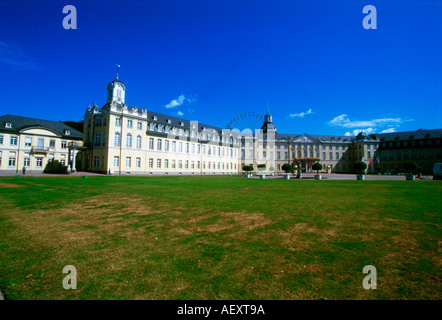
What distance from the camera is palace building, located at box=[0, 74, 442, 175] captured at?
42031mm

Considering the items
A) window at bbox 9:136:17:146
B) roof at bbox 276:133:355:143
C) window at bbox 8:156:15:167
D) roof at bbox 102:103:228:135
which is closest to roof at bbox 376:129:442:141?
roof at bbox 276:133:355:143

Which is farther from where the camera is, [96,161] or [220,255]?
[96,161]

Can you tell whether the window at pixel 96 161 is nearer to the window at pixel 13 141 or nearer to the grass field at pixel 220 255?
the window at pixel 13 141

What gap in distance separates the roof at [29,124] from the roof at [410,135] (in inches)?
4124

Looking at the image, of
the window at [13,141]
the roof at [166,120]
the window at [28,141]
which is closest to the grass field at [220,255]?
Answer: the roof at [166,120]

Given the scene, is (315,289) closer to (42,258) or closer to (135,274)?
(135,274)

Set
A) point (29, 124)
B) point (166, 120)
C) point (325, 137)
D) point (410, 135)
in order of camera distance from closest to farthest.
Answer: point (29, 124) → point (166, 120) → point (410, 135) → point (325, 137)

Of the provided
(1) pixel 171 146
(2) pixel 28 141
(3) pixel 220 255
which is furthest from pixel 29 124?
(3) pixel 220 255

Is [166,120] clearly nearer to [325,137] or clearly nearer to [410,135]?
[325,137]

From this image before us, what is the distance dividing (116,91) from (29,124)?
18.9 meters

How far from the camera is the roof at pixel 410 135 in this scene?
70188 millimetres

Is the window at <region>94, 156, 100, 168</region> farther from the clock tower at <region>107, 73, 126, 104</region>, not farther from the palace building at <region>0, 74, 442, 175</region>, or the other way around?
the clock tower at <region>107, 73, 126, 104</region>

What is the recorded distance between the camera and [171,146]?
177 feet

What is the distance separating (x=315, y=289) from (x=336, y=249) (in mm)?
1896
